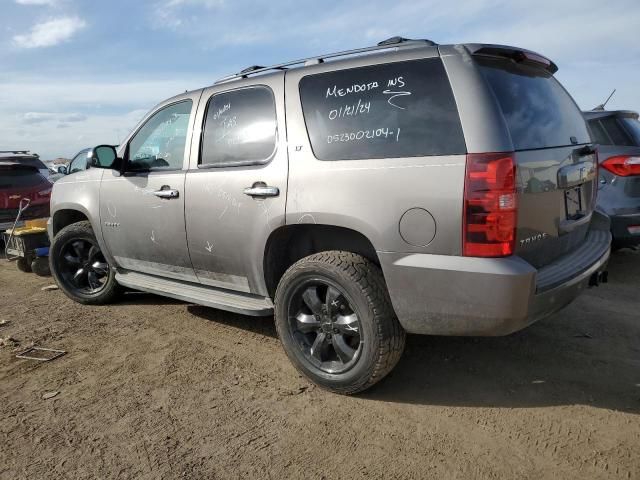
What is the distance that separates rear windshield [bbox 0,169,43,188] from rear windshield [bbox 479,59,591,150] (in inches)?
311

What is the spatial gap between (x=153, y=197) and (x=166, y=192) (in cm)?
21

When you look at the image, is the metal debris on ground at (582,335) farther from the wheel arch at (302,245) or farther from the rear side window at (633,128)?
the rear side window at (633,128)

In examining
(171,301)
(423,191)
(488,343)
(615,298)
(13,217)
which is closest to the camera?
(423,191)

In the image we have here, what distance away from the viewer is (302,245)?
345cm

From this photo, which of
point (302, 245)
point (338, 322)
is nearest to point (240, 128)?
point (302, 245)

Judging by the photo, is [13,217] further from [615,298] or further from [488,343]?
[615,298]

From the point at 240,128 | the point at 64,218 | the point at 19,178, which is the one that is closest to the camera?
the point at 240,128

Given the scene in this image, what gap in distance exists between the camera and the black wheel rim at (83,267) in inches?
201

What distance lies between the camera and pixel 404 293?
2736mm

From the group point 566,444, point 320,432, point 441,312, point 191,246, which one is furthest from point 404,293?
point 191,246

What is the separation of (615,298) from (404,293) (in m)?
3.05

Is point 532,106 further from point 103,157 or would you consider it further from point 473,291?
point 103,157

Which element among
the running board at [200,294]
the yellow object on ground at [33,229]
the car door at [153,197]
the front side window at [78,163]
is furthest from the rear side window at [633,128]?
the front side window at [78,163]

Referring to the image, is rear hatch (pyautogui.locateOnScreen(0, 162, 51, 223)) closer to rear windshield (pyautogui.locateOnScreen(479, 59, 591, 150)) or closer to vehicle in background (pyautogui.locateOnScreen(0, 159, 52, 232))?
vehicle in background (pyautogui.locateOnScreen(0, 159, 52, 232))
